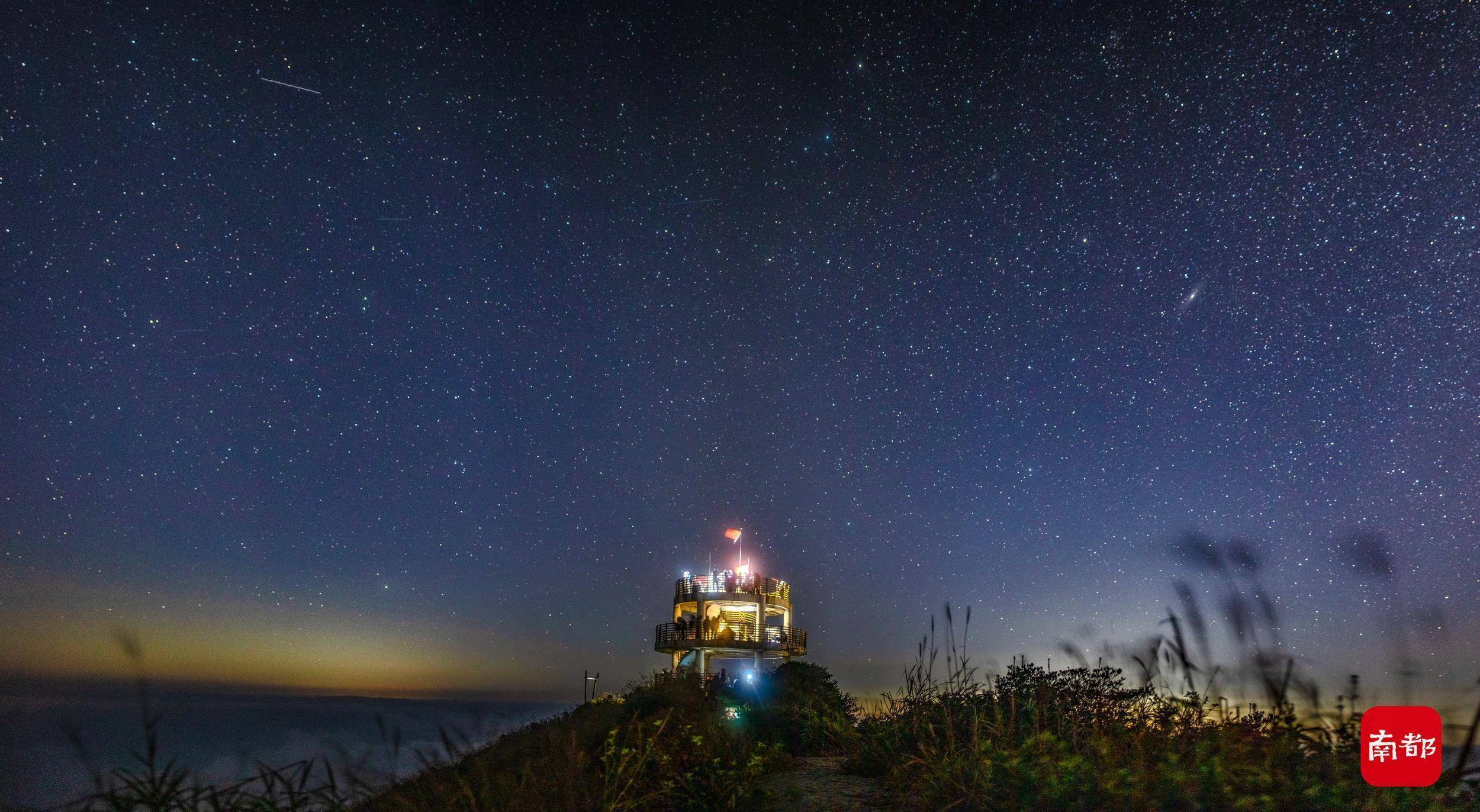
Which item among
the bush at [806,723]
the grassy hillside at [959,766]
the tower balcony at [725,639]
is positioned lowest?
the tower balcony at [725,639]

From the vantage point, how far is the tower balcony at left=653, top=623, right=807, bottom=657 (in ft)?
115

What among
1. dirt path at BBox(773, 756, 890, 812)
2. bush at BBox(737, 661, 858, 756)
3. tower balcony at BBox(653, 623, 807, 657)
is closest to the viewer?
dirt path at BBox(773, 756, 890, 812)

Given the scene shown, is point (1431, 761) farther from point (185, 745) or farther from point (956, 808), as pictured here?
point (185, 745)

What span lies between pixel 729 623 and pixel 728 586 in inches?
67.2

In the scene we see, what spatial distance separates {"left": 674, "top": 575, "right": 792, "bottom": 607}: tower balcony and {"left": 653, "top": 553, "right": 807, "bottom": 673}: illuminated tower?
3cm

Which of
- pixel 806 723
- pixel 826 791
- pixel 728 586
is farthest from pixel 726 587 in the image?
pixel 826 791

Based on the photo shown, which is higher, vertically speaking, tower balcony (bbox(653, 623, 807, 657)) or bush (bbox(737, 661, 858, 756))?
bush (bbox(737, 661, 858, 756))

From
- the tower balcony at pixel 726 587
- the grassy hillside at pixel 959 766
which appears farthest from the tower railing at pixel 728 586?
the grassy hillside at pixel 959 766

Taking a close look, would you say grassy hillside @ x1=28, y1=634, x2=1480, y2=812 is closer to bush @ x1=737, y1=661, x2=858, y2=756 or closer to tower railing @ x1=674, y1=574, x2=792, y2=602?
bush @ x1=737, y1=661, x2=858, y2=756

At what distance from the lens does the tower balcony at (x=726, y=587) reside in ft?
120

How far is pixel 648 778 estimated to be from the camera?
23.6ft

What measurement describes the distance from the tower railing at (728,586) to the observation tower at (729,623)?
0.03 m

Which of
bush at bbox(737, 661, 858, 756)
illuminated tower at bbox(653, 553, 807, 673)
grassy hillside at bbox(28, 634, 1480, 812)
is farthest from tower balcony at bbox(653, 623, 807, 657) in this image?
grassy hillside at bbox(28, 634, 1480, 812)

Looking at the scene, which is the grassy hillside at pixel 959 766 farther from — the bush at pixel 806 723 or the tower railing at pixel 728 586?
the tower railing at pixel 728 586
